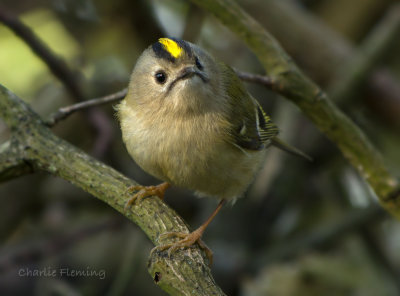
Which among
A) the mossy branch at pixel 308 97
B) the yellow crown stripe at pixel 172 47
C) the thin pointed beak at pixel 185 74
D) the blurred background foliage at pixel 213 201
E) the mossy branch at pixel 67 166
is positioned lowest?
the blurred background foliage at pixel 213 201

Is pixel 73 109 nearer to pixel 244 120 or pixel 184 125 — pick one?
pixel 184 125

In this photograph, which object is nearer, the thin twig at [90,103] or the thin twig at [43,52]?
the thin twig at [90,103]

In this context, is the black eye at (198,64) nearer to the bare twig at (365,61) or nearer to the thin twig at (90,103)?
the thin twig at (90,103)

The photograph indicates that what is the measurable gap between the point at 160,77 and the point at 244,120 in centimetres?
65

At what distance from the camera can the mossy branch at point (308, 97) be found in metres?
2.55

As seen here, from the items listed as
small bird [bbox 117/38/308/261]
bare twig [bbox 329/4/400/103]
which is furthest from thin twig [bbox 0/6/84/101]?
bare twig [bbox 329/4/400/103]

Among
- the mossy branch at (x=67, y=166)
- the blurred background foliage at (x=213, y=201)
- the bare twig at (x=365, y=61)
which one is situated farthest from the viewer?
the bare twig at (x=365, y=61)

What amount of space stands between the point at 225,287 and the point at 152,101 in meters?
1.94

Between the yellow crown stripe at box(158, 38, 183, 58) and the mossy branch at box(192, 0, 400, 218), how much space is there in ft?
0.81

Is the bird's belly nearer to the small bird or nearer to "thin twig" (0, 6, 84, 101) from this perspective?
the small bird

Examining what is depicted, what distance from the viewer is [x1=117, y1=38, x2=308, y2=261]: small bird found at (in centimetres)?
262

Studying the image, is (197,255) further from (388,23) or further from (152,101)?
(388,23)

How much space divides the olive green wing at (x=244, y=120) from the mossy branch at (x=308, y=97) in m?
0.39

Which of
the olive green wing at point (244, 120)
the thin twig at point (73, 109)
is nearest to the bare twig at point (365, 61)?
the olive green wing at point (244, 120)
